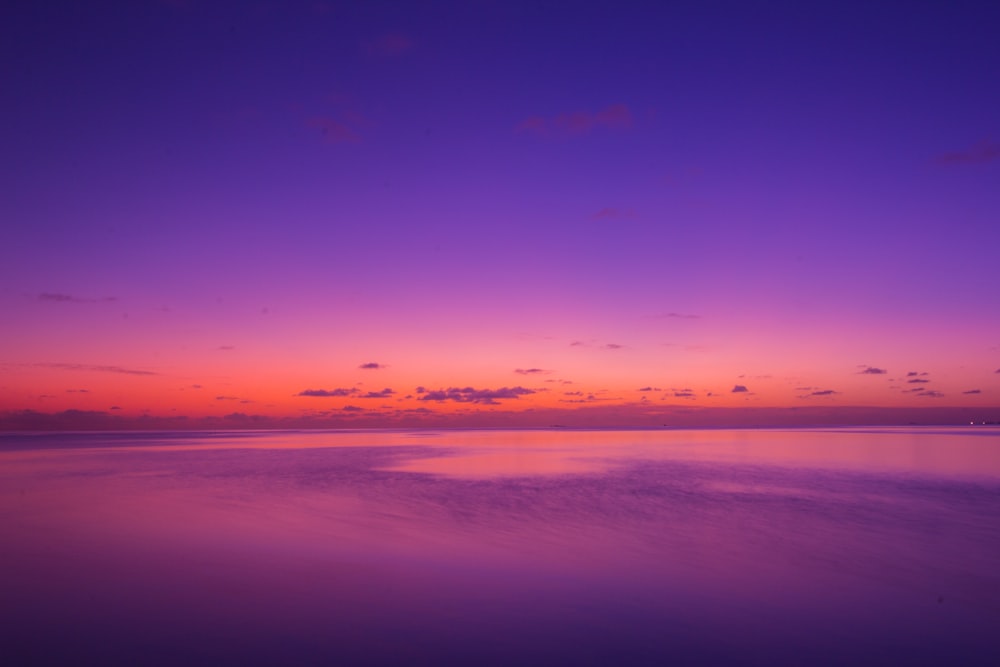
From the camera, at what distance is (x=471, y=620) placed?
8.08 m

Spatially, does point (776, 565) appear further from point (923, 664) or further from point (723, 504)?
point (723, 504)

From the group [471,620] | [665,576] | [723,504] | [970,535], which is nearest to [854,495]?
[723,504]

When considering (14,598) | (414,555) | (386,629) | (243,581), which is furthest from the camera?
(414,555)

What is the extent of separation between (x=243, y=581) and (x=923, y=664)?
8.82 metres

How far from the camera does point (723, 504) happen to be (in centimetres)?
1830

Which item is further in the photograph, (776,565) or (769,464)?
(769,464)

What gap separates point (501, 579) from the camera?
10031 millimetres

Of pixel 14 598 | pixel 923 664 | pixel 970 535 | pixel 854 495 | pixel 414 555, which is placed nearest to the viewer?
pixel 923 664

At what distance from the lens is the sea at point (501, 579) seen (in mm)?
7105

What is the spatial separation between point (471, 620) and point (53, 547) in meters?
9.21

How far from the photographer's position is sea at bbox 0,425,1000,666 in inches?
280

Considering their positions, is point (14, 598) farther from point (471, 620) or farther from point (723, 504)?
point (723, 504)

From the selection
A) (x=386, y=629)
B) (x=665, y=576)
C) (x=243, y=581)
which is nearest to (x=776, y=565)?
(x=665, y=576)

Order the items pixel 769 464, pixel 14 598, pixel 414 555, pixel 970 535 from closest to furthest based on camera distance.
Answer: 1. pixel 14 598
2. pixel 414 555
3. pixel 970 535
4. pixel 769 464
